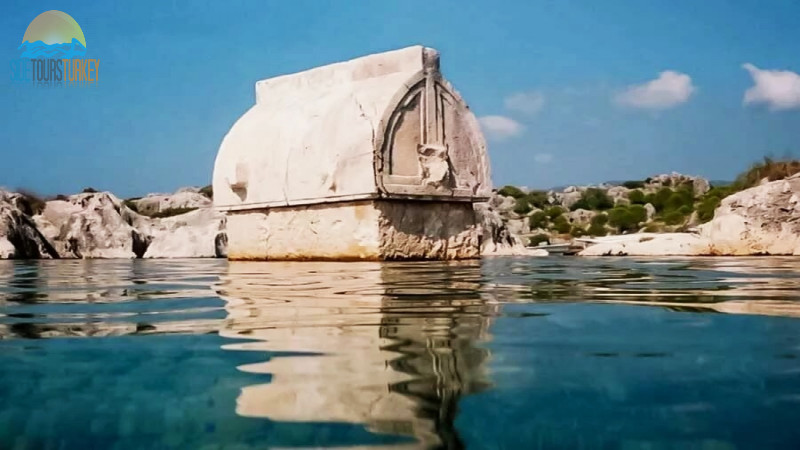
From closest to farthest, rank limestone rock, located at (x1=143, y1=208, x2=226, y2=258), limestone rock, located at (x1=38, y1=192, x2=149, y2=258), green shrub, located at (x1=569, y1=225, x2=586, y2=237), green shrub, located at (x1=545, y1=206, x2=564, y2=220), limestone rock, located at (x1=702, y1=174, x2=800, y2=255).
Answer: limestone rock, located at (x1=702, y1=174, x2=800, y2=255) < limestone rock, located at (x1=143, y1=208, x2=226, y2=258) < limestone rock, located at (x1=38, y1=192, x2=149, y2=258) < green shrub, located at (x1=569, y1=225, x2=586, y2=237) < green shrub, located at (x1=545, y1=206, x2=564, y2=220)

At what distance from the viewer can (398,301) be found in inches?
136

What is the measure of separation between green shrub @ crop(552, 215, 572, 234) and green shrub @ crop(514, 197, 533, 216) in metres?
5.75

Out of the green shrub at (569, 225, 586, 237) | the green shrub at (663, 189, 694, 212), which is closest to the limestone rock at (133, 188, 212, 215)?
the green shrub at (569, 225, 586, 237)

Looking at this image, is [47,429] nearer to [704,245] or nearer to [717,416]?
[717,416]

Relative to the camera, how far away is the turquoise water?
4.08ft

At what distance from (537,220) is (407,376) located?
4470 cm

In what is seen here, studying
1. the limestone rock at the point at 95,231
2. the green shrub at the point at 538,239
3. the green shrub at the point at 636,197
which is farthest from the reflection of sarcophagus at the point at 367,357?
the green shrub at the point at 636,197

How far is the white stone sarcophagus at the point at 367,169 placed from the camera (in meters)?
9.02

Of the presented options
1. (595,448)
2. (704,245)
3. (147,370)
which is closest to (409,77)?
(704,245)

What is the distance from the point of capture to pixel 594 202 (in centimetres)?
5469

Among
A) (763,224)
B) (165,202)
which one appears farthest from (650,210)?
(763,224)

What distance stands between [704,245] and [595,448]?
37.5 ft

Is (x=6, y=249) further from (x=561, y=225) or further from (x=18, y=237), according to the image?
(x=561, y=225)

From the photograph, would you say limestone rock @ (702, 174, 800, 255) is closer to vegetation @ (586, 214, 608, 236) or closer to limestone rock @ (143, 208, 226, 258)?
limestone rock @ (143, 208, 226, 258)
